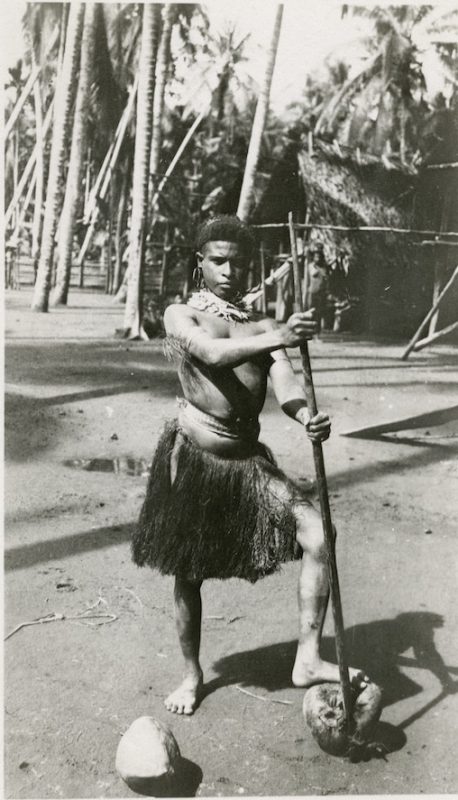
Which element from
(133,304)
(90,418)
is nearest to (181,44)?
(133,304)

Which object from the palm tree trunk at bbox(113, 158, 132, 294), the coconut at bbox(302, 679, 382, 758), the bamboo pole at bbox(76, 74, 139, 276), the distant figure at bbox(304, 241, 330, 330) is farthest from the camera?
the bamboo pole at bbox(76, 74, 139, 276)

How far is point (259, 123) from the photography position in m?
11.5

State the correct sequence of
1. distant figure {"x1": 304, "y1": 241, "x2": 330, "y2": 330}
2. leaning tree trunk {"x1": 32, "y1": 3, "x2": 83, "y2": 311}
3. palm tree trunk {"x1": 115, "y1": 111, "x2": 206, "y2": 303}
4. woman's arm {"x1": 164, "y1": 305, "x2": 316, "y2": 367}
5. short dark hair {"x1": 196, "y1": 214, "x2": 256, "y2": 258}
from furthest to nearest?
palm tree trunk {"x1": 115, "y1": 111, "x2": 206, "y2": 303}
distant figure {"x1": 304, "y1": 241, "x2": 330, "y2": 330}
leaning tree trunk {"x1": 32, "y1": 3, "x2": 83, "y2": 311}
short dark hair {"x1": 196, "y1": 214, "x2": 256, "y2": 258}
woman's arm {"x1": 164, "y1": 305, "x2": 316, "y2": 367}

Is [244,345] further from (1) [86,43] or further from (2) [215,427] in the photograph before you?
(1) [86,43]

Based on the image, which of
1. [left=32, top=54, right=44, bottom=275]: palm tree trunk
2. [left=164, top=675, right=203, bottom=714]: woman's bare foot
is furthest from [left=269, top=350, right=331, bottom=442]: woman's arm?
[left=32, top=54, right=44, bottom=275]: palm tree trunk

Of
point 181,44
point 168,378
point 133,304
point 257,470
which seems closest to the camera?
point 257,470

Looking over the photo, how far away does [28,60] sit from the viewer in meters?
26.4

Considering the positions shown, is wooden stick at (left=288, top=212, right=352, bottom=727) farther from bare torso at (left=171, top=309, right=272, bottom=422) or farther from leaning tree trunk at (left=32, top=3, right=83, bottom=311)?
leaning tree trunk at (left=32, top=3, right=83, bottom=311)

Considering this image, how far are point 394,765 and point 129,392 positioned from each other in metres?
5.99

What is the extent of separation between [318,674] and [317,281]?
1254 centimetres

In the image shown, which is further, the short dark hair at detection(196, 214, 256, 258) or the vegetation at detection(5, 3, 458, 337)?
the vegetation at detection(5, 3, 458, 337)

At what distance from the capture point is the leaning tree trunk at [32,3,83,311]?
41.9 feet

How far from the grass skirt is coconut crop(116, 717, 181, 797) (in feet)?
1.72

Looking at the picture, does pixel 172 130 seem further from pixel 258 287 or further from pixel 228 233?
pixel 228 233
